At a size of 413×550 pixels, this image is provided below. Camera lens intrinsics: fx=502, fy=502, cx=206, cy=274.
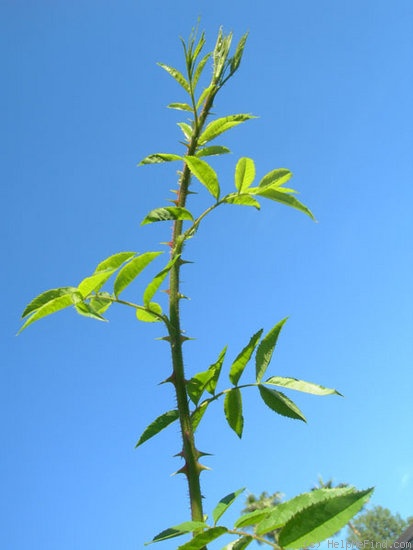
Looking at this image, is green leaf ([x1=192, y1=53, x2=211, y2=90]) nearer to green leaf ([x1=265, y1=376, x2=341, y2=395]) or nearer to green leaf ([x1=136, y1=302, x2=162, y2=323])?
green leaf ([x1=136, y1=302, x2=162, y2=323])

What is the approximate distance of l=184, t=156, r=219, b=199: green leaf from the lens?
129 cm

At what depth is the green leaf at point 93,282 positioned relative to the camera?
48.9 inches

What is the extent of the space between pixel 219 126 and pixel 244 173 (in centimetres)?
16

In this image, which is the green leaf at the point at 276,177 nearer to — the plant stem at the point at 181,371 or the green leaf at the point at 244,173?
the green leaf at the point at 244,173

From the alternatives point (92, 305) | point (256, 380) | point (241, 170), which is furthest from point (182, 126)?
point (256, 380)

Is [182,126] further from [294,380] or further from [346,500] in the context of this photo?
[346,500]

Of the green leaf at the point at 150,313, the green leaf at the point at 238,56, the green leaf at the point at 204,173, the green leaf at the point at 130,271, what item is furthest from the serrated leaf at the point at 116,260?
the green leaf at the point at 238,56

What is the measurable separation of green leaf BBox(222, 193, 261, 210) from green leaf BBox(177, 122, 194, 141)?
0.68 ft

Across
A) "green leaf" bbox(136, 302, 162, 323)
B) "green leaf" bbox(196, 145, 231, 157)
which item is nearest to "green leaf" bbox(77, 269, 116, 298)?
"green leaf" bbox(136, 302, 162, 323)

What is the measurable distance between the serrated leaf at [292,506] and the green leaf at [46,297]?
69cm

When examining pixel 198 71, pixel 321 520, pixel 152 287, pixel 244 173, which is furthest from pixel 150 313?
pixel 198 71

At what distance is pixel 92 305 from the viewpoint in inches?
53.0

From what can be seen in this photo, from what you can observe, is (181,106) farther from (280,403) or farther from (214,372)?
(280,403)

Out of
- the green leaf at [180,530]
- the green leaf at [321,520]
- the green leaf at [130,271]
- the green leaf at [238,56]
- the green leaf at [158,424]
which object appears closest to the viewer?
the green leaf at [321,520]
